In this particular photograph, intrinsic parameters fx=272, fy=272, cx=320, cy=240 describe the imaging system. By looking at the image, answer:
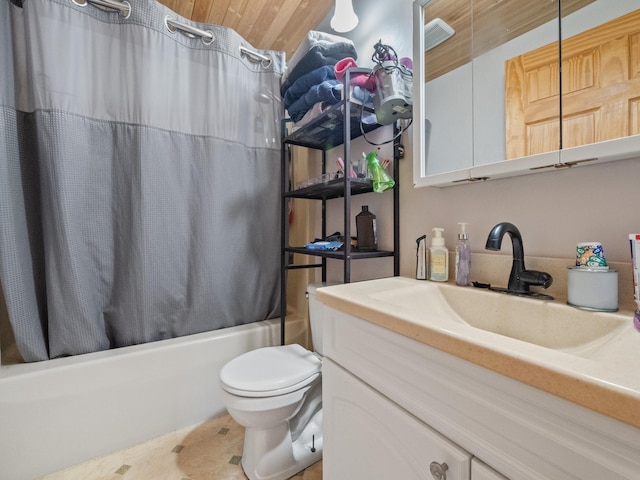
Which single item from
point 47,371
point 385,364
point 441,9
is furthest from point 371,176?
point 47,371

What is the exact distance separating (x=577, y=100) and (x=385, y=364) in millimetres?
795

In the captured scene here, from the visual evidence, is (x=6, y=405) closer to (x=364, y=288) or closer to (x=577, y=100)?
(x=364, y=288)

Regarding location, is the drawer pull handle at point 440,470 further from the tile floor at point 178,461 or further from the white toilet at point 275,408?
the tile floor at point 178,461

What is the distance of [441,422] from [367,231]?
33.0 inches

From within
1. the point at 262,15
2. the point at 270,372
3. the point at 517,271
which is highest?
the point at 262,15

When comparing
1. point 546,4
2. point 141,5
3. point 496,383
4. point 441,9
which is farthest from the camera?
point 141,5

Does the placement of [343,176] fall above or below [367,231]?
above

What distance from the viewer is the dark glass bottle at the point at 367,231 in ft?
4.03

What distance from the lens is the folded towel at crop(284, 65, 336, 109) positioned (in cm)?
124

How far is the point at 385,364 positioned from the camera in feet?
1.92

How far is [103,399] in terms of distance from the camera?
1.14 meters

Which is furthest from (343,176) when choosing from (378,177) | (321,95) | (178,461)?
(178,461)

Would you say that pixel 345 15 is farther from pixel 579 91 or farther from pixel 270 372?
pixel 270 372

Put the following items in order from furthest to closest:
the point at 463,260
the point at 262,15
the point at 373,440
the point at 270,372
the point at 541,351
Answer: the point at 262,15 → the point at 270,372 → the point at 463,260 → the point at 373,440 → the point at 541,351
